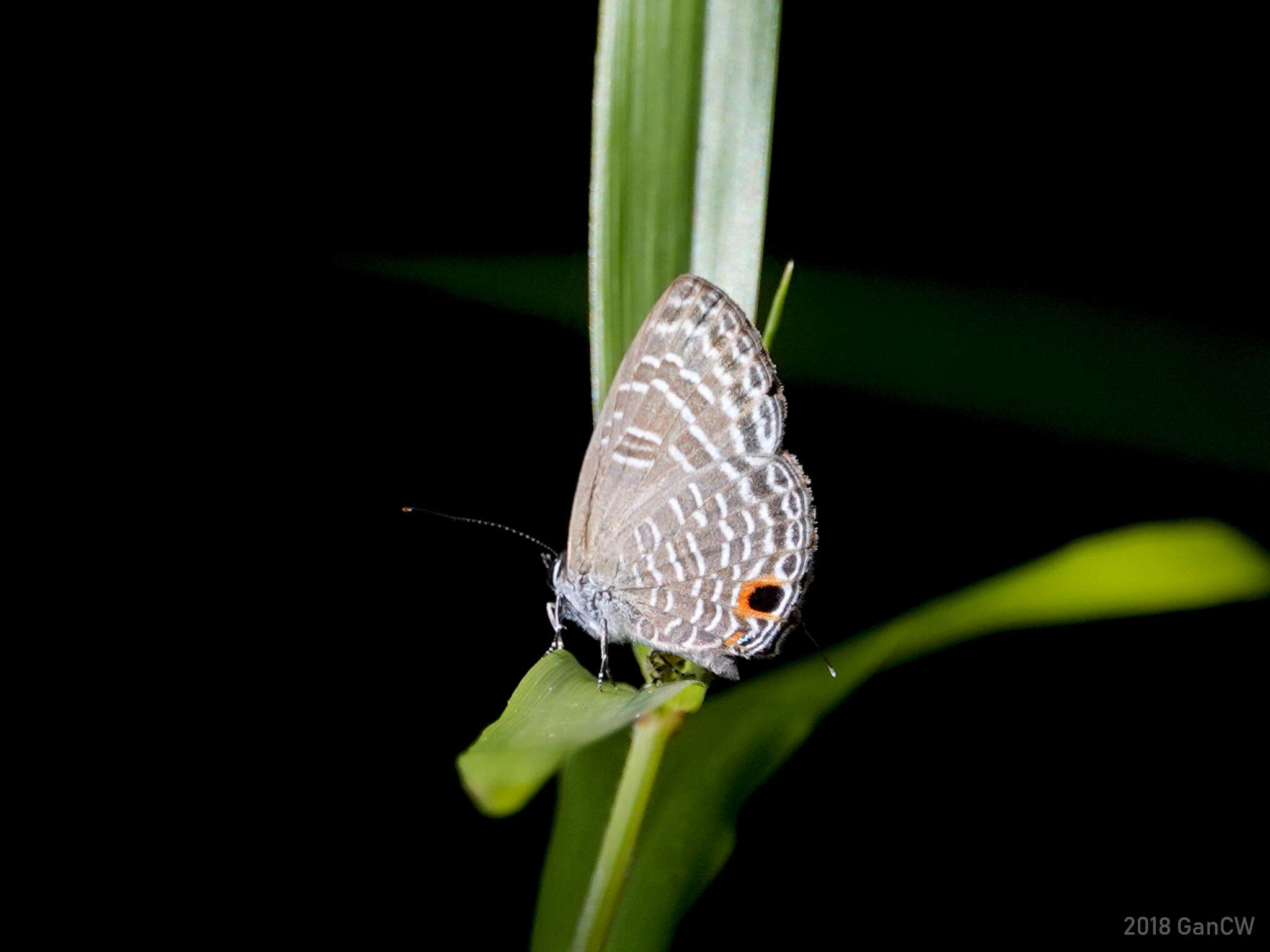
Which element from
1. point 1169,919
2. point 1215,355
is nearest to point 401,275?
point 1215,355

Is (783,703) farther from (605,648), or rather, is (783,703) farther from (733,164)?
(733,164)

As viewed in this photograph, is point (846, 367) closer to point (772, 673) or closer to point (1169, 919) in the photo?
point (772, 673)

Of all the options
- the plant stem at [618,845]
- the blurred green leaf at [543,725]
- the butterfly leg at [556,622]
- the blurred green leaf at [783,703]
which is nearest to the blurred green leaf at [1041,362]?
the blurred green leaf at [783,703]

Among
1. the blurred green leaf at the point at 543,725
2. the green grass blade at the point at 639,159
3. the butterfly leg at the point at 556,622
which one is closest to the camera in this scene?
the blurred green leaf at the point at 543,725

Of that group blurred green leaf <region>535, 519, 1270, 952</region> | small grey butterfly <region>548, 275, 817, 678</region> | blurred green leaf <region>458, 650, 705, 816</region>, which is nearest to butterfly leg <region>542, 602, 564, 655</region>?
small grey butterfly <region>548, 275, 817, 678</region>

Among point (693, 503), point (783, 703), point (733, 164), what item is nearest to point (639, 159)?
point (733, 164)

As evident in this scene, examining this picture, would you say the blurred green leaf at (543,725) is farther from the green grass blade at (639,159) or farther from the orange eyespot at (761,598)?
the green grass blade at (639,159)
